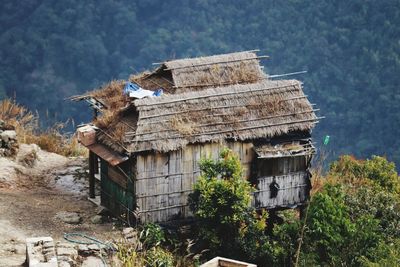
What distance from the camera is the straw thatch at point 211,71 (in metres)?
16.3

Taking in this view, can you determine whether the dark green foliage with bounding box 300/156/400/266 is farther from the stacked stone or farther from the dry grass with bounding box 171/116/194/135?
the stacked stone

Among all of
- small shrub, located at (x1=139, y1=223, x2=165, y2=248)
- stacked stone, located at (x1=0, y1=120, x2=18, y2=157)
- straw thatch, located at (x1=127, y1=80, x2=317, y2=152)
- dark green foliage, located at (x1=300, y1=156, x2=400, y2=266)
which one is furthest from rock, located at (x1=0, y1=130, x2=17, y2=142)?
dark green foliage, located at (x1=300, y1=156, x2=400, y2=266)

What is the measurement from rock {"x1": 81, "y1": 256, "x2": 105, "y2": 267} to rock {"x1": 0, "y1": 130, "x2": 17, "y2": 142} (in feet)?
18.0

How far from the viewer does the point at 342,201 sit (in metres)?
15.4

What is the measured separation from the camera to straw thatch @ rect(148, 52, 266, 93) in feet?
53.4

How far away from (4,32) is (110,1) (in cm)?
687

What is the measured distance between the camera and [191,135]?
1470cm

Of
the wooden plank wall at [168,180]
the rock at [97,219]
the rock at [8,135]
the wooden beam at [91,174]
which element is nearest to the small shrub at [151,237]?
the wooden plank wall at [168,180]

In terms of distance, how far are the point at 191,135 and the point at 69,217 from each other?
2970 millimetres

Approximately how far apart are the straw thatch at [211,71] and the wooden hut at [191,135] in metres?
0.02

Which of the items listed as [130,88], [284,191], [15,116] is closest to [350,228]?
[284,191]

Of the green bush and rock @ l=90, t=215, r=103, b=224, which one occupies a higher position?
the green bush

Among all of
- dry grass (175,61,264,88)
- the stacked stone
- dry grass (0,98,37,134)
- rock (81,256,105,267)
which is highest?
dry grass (175,61,264,88)

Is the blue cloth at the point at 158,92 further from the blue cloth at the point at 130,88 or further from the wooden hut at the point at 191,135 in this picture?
the blue cloth at the point at 130,88
